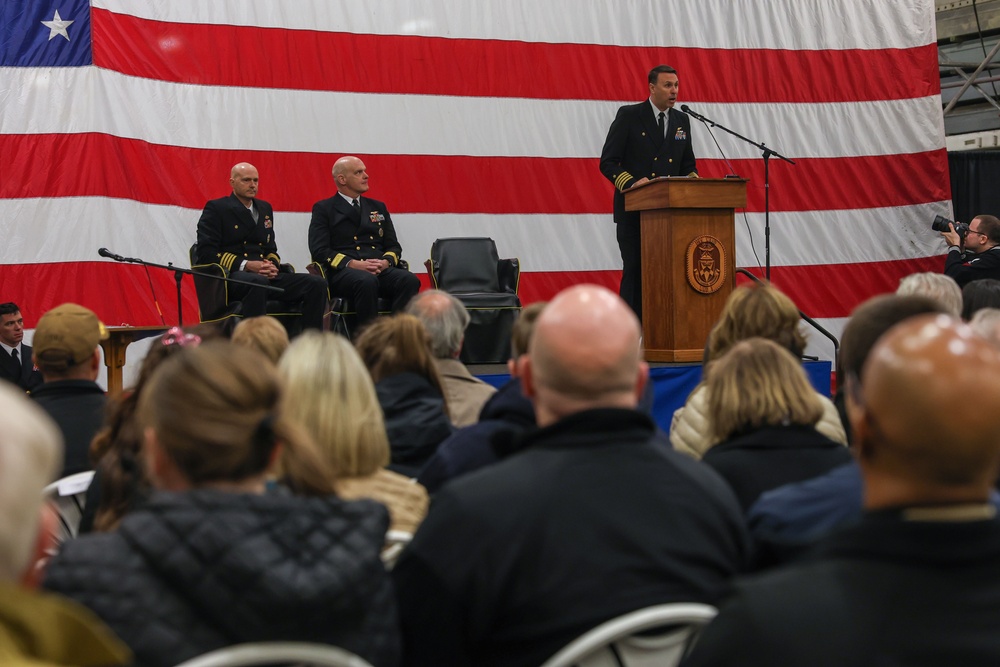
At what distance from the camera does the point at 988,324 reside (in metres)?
2.44

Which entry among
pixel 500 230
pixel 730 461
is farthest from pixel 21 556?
pixel 500 230

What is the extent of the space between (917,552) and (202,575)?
0.74m

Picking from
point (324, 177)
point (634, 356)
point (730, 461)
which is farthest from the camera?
point (324, 177)

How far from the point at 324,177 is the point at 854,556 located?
596 centimetres

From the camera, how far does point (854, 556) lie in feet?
3.11

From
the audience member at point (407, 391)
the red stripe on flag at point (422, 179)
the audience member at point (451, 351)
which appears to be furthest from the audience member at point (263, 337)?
the red stripe on flag at point (422, 179)

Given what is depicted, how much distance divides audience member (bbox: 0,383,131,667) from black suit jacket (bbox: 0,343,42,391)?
5.17 m

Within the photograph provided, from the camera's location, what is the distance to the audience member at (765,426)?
1.95 metres

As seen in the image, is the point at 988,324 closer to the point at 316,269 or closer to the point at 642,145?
the point at 642,145

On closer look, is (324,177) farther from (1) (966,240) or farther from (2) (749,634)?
Result: (2) (749,634)

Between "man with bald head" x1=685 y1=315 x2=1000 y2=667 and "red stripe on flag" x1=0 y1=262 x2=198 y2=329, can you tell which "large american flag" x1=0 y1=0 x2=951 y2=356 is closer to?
"red stripe on flag" x1=0 y1=262 x2=198 y2=329

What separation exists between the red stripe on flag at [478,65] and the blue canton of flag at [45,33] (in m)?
0.08

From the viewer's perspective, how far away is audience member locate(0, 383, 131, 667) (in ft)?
2.74

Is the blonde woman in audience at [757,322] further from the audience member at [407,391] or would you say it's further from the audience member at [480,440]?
the audience member at [480,440]
